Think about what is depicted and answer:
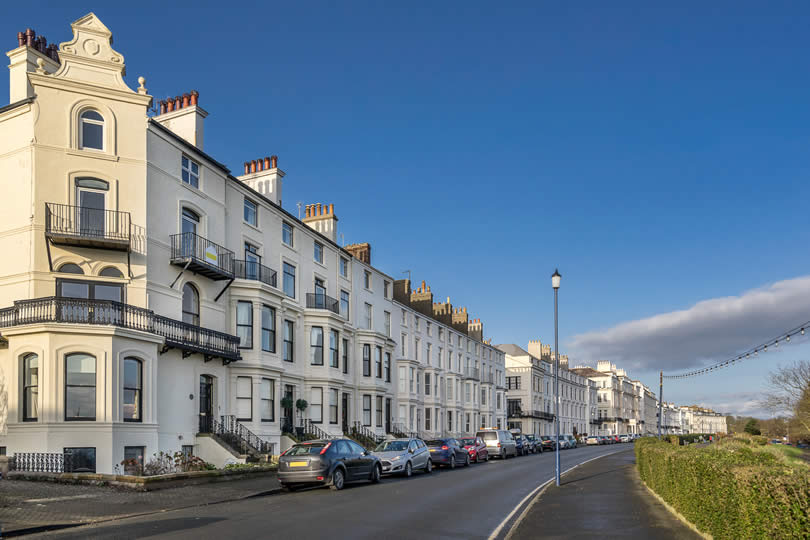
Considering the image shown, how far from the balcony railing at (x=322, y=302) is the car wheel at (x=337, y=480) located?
16919mm

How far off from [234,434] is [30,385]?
28.5 ft

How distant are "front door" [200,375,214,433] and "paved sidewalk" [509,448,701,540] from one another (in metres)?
14.2

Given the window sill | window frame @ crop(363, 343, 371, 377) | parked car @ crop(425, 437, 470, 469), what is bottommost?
parked car @ crop(425, 437, 470, 469)

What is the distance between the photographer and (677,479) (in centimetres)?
1372

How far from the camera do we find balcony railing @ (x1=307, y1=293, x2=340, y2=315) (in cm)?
3759

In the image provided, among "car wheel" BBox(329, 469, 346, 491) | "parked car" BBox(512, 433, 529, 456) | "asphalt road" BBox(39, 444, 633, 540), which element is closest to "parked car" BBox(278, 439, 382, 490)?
"car wheel" BBox(329, 469, 346, 491)

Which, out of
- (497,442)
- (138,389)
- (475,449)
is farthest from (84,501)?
(497,442)

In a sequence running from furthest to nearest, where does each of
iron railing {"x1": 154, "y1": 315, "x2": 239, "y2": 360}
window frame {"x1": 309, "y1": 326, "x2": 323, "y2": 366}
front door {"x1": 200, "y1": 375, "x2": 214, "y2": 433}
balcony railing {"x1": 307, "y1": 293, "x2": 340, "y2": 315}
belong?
balcony railing {"x1": 307, "y1": 293, "x2": 340, "y2": 315} < window frame {"x1": 309, "y1": 326, "x2": 323, "y2": 366} < front door {"x1": 200, "y1": 375, "x2": 214, "y2": 433} < iron railing {"x1": 154, "y1": 315, "x2": 239, "y2": 360}

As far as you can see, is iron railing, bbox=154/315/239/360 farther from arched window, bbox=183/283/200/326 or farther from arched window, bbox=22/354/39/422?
arched window, bbox=22/354/39/422

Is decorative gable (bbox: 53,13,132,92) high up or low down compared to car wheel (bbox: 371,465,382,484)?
up

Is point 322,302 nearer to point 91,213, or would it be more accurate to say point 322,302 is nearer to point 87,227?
point 91,213

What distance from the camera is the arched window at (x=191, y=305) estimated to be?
27.9 metres

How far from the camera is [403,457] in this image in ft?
88.0

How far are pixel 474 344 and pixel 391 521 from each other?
57.6 metres
